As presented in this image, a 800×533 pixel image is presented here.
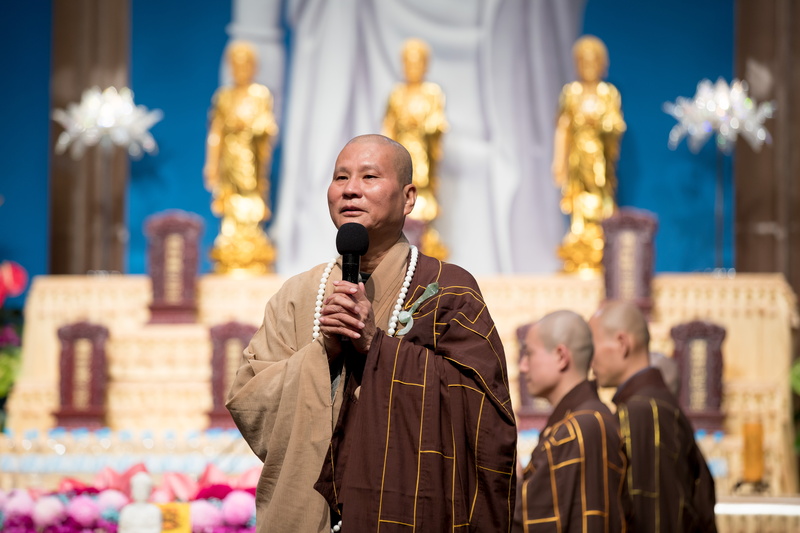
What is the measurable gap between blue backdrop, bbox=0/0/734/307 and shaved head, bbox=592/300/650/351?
4962mm

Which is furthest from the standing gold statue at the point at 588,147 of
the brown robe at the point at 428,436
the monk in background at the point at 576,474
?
the brown robe at the point at 428,436

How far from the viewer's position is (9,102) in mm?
9203

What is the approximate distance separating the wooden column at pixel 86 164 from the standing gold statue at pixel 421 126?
2361mm

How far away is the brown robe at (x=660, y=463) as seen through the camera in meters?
3.28

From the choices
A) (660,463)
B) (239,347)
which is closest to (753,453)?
(660,463)

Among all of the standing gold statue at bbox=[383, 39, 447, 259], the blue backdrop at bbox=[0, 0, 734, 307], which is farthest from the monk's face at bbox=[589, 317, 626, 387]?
the blue backdrop at bbox=[0, 0, 734, 307]

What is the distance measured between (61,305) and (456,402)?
17.5ft

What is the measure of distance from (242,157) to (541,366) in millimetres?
4842

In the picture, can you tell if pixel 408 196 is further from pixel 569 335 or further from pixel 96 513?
pixel 96 513

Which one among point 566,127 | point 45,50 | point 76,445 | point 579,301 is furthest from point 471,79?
point 76,445

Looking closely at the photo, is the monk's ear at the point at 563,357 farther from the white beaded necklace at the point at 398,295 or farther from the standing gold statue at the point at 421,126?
the standing gold statue at the point at 421,126

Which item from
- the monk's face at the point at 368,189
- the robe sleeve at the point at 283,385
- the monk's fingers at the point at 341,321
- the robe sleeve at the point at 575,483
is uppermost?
the monk's face at the point at 368,189

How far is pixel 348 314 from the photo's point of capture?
2.18 meters

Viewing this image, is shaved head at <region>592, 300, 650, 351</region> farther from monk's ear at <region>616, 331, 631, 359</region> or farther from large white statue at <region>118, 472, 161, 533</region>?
large white statue at <region>118, 472, 161, 533</region>
